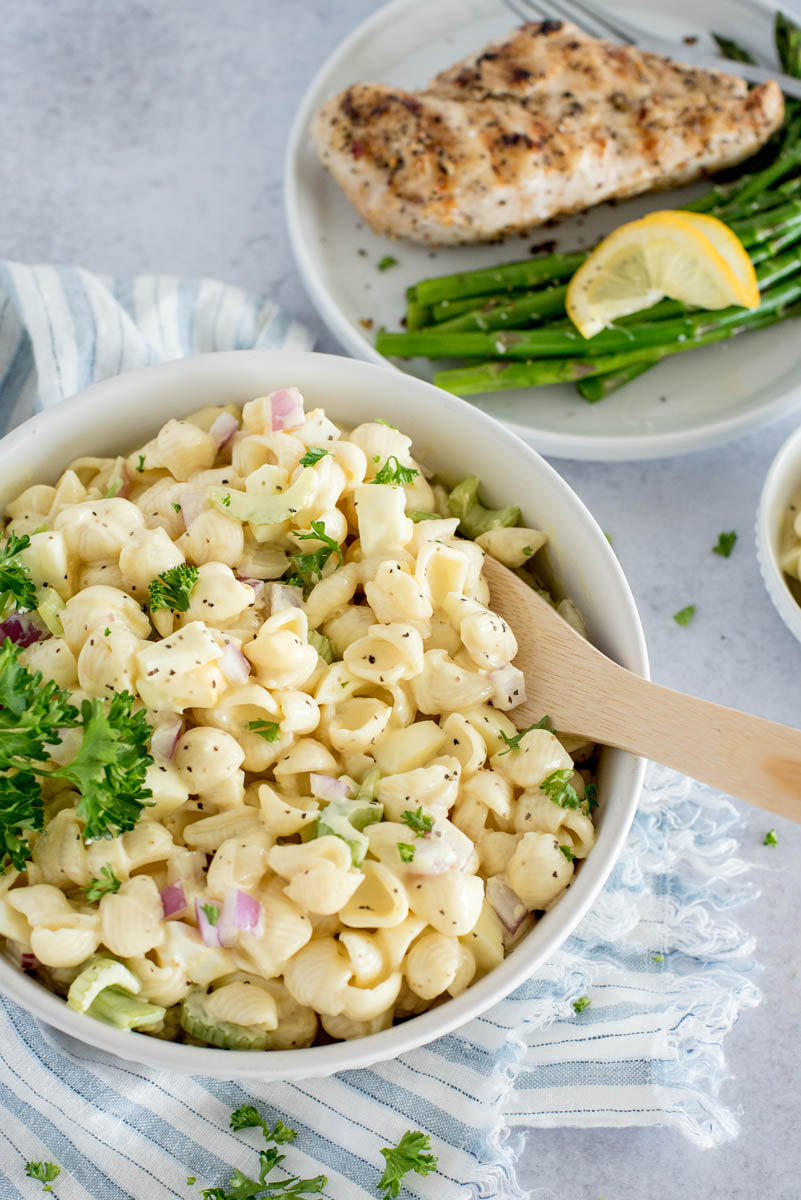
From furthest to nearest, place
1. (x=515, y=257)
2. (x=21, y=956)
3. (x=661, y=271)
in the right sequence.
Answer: (x=515, y=257)
(x=661, y=271)
(x=21, y=956)

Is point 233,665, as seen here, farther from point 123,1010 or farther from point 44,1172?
point 44,1172

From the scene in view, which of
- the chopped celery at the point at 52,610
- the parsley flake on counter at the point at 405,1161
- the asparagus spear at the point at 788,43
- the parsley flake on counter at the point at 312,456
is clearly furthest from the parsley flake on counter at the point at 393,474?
the asparagus spear at the point at 788,43

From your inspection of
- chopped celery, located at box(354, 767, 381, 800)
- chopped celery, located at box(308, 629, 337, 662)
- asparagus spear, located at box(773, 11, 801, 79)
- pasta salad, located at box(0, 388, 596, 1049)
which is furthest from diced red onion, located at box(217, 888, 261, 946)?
asparagus spear, located at box(773, 11, 801, 79)

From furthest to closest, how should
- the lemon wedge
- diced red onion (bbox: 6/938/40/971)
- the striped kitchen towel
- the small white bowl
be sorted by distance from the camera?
the lemon wedge, the small white bowl, the striped kitchen towel, diced red onion (bbox: 6/938/40/971)

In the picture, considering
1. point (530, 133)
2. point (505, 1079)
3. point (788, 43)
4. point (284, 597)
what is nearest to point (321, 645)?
point (284, 597)

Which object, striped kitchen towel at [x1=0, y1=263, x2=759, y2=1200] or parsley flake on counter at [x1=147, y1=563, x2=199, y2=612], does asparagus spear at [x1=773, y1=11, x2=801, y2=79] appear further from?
parsley flake on counter at [x1=147, y1=563, x2=199, y2=612]
